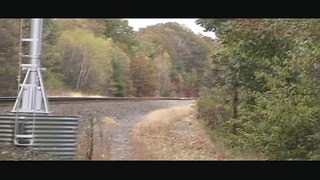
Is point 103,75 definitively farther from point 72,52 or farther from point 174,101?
point 174,101

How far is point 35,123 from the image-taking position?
5215 millimetres

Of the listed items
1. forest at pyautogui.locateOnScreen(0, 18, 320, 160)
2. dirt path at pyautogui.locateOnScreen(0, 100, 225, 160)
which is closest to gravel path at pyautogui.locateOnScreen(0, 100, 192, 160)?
dirt path at pyautogui.locateOnScreen(0, 100, 225, 160)

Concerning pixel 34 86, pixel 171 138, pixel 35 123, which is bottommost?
pixel 171 138

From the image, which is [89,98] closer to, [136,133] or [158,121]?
[136,133]

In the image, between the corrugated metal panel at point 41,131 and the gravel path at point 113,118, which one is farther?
the gravel path at point 113,118

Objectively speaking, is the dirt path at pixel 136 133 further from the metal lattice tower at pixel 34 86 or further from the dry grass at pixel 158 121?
the metal lattice tower at pixel 34 86

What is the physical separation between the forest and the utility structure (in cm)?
11

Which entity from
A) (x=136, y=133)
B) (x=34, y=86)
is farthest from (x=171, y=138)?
(x=34, y=86)

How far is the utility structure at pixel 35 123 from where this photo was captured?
5.20 m

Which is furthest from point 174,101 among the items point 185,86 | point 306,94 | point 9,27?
point 9,27

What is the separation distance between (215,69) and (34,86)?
1816 mm

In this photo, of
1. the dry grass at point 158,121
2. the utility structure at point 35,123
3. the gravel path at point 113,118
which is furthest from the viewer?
the dry grass at point 158,121

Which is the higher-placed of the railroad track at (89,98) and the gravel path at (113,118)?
the railroad track at (89,98)

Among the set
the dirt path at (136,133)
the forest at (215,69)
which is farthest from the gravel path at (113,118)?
the forest at (215,69)
